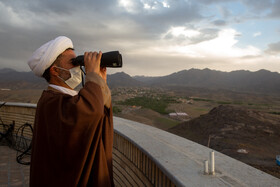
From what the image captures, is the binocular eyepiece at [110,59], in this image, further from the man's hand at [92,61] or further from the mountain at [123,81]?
the mountain at [123,81]

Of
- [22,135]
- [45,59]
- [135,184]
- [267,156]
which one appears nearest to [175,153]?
[135,184]

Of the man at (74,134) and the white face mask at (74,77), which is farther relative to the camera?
the white face mask at (74,77)

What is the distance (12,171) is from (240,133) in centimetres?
1206

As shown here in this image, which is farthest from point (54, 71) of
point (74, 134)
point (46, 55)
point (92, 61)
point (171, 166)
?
point (171, 166)

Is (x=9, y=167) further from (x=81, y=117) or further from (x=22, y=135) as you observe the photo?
(x=81, y=117)

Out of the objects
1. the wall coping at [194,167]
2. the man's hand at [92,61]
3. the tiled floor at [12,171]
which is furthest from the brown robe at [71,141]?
the tiled floor at [12,171]

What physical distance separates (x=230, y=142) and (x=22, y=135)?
9.92 meters

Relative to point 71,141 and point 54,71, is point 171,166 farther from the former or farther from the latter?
point 54,71

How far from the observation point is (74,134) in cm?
129

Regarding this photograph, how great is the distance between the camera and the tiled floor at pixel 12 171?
189 inches

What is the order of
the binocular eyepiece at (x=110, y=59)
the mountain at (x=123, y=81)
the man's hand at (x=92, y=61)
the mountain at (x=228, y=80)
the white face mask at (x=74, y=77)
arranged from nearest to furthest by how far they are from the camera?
the man's hand at (x=92, y=61)
the binocular eyepiece at (x=110, y=59)
the white face mask at (x=74, y=77)
the mountain at (x=228, y=80)
the mountain at (x=123, y=81)

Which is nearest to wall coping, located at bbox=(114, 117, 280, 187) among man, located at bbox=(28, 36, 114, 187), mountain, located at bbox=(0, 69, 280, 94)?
man, located at bbox=(28, 36, 114, 187)

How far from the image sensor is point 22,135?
22.0 ft

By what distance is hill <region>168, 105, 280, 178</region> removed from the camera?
33.8ft
